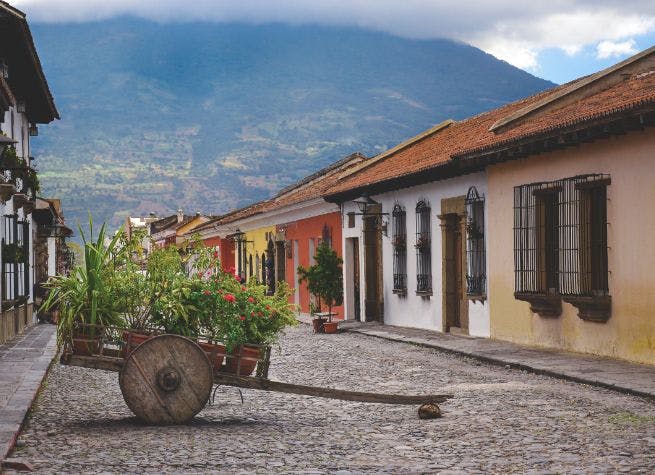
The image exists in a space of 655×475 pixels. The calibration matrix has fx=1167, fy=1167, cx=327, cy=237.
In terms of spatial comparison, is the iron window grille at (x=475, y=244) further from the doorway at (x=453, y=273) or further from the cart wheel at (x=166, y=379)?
the cart wheel at (x=166, y=379)

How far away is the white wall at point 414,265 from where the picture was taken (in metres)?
18.9

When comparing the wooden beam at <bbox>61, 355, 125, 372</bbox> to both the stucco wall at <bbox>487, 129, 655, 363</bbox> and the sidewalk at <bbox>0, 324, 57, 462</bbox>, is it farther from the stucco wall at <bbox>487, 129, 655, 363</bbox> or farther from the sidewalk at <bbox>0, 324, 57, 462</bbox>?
the stucco wall at <bbox>487, 129, 655, 363</bbox>

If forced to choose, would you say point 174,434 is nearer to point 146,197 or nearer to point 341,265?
point 341,265

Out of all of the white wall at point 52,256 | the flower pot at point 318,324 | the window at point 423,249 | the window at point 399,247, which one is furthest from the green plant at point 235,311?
the white wall at point 52,256

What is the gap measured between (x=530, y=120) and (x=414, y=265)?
4997mm

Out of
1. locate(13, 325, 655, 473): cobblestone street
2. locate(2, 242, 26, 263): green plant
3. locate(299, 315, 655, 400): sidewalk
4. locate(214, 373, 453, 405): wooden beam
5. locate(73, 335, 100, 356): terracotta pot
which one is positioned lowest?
locate(13, 325, 655, 473): cobblestone street

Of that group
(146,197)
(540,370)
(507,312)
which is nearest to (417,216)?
(507,312)

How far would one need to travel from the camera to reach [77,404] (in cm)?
1031

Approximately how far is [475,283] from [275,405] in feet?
30.5

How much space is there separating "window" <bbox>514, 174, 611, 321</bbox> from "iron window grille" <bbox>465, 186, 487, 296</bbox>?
1.96 m

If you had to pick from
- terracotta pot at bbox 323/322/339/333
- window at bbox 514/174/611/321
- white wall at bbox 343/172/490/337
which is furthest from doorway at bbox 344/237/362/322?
window at bbox 514/174/611/321

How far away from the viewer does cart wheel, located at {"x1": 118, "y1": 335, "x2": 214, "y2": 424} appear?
27.6 feet

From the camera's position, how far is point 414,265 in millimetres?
21953

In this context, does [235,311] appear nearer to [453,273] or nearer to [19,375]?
[19,375]
